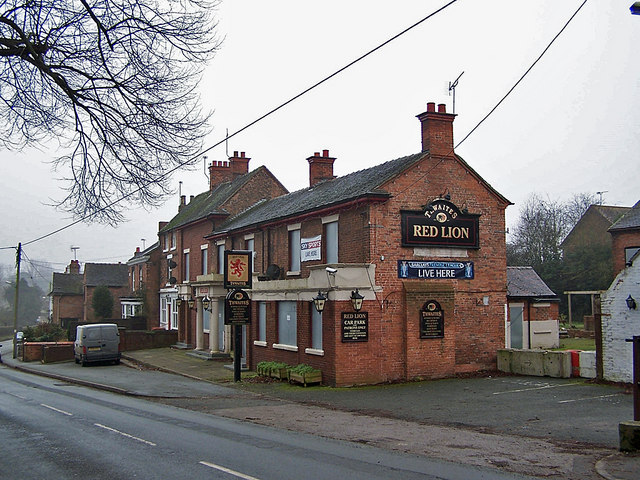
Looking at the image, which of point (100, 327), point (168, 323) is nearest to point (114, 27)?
point (100, 327)

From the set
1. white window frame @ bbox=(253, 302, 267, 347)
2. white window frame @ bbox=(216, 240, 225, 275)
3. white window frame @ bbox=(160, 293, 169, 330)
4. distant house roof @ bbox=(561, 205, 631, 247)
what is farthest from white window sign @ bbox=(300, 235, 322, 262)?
distant house roof @ bbox=(561, 205, 631, 247)

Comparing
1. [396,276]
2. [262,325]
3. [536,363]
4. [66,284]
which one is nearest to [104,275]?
[66,284]

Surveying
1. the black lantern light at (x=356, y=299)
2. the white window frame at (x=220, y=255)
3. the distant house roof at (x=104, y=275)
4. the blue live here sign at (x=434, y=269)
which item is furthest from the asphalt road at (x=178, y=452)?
the distant house roof at (x=104, y=275)

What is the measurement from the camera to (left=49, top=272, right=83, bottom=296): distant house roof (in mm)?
70250

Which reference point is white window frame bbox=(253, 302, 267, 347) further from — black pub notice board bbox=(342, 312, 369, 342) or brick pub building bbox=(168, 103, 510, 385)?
black pub notice board bbox=(342, 312, 369, 342)

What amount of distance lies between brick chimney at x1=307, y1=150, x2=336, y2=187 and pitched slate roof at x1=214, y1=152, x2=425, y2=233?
59cm

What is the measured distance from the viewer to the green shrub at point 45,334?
1720 inches

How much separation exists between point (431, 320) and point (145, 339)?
22.4 metres

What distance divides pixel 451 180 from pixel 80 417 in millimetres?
15081

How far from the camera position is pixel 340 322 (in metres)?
20.7

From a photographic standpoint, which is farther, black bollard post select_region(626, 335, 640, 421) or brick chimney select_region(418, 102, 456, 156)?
brick chimney select_region(418, 102, 456, 156)

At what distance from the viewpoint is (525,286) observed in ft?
106

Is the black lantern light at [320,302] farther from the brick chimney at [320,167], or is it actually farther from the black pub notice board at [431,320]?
the brick chimney at [320,167]

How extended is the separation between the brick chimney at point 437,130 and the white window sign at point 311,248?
209 inches
